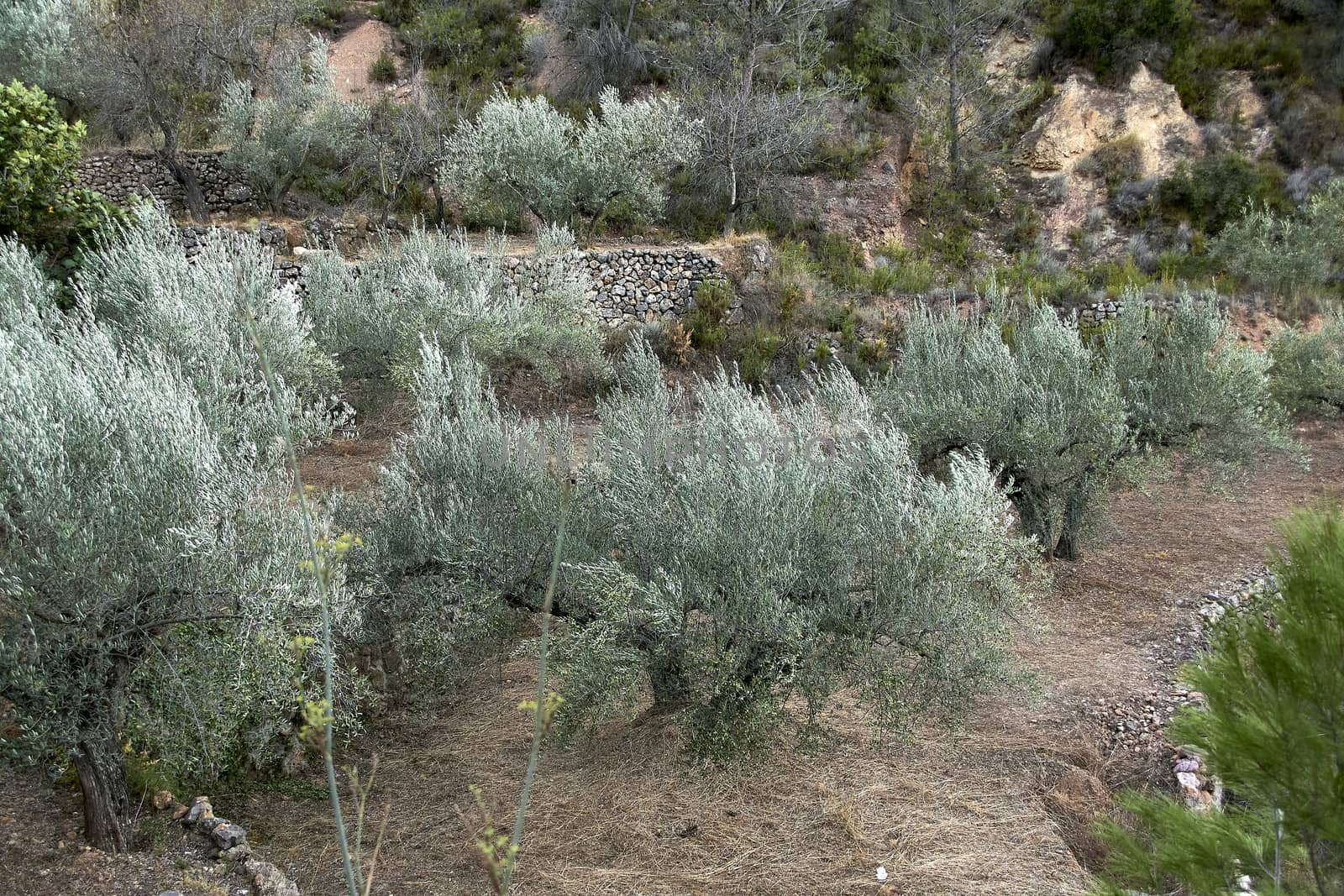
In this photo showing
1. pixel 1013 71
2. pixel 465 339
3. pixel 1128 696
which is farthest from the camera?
pixel 1013 71

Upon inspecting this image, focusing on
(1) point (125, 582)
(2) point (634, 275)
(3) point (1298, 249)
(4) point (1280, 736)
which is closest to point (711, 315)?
(2) point (634, 275)

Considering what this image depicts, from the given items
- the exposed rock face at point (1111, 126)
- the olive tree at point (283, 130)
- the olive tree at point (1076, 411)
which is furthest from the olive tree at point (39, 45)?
the exposed rock face at point (1111, 126)

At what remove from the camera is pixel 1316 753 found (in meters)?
2.15

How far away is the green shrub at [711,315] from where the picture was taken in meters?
15.9

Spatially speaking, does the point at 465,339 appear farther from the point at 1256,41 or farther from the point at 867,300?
the point at 1256,41

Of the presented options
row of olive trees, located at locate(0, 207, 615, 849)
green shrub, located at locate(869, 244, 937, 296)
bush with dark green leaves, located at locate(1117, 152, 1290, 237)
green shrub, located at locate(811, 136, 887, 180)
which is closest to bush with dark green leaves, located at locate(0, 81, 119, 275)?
row of olive trees, located at locate(0, 207, 615, 849)

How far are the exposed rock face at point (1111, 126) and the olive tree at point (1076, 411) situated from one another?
13427mm

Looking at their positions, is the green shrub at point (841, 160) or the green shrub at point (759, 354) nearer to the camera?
the green shrub at point (759, 354)

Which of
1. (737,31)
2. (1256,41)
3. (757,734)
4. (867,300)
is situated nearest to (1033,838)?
(757,734)

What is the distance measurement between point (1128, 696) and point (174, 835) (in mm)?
6559

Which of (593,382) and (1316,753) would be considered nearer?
(1316,753)

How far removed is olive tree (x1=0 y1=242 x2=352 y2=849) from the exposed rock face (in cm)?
2175

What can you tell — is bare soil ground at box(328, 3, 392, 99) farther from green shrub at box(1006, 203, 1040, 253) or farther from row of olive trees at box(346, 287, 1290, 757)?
row of olive trees at box(346, 287, 1290, 757)

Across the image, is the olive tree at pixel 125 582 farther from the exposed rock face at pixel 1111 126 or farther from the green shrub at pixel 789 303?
the exposed rock face at pixel 1111 126
